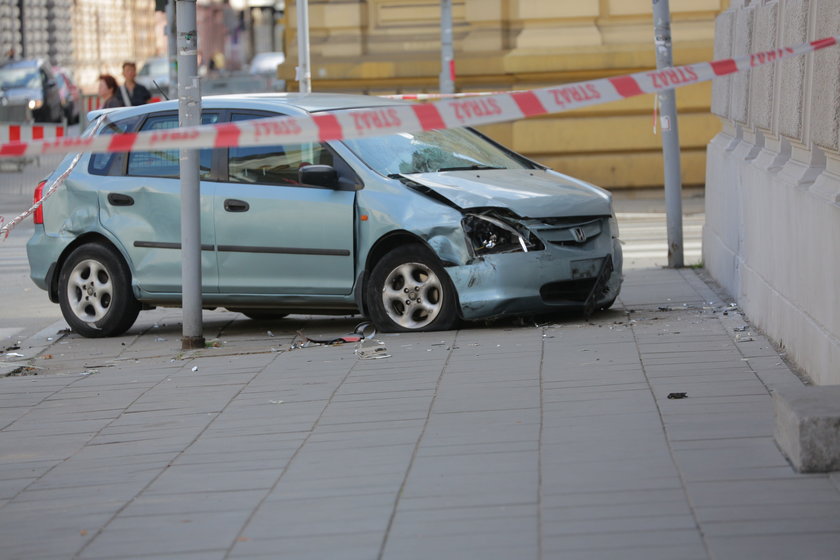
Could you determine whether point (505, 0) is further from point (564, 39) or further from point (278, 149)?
point (278, 149)

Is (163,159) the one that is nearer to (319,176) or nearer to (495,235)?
(319,176)

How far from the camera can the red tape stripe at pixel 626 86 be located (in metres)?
5.82

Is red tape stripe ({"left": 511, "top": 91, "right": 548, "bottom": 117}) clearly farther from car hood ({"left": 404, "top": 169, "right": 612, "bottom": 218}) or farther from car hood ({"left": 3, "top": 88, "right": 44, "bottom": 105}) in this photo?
car hood ({"left": 3, "top": 88, "right": 44, "bottom": 105})

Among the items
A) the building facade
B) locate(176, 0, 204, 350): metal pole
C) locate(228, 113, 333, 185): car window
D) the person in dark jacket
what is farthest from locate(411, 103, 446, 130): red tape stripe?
the building facade

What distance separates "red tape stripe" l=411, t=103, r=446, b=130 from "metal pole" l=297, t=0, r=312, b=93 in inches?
469

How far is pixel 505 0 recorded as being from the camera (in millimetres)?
21875

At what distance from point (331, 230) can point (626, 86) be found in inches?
168

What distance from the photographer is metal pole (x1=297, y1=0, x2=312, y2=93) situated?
58.1 feet

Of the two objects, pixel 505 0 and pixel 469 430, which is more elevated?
pixel 505 0

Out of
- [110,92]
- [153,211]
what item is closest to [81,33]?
[110,92]

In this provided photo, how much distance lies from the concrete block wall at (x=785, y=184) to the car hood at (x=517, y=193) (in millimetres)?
1033

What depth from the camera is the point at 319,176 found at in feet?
32.3

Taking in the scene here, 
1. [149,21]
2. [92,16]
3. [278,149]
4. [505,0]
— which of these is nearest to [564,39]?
[505,0]

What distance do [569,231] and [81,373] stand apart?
10.1 ft
